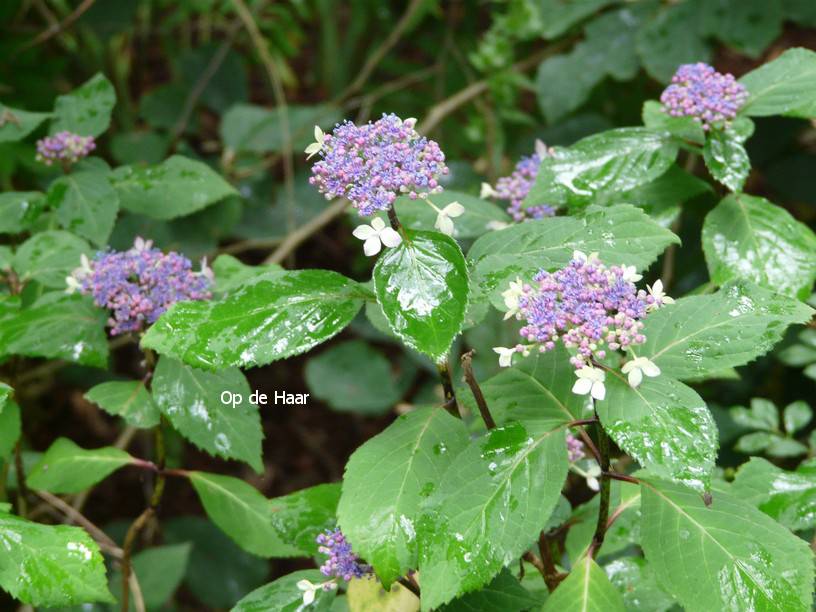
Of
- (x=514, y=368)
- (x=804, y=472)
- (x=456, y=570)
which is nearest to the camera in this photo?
(x=456, y=570)

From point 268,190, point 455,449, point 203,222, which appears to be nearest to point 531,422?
point 455,449

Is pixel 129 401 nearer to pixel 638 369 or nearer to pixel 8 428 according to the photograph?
pixel 8 428

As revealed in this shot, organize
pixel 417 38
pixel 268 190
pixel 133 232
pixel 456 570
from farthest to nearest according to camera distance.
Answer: pixel 417 38, pixel 268 190, pixel 133 232, pixel 456 570

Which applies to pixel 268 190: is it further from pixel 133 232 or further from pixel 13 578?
pixel 13 578

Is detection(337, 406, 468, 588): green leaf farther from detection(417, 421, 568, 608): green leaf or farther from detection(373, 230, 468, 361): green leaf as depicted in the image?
detection(373, 230, 468, 361): green leaf

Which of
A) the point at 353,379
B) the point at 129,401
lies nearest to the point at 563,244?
the point at 129,401

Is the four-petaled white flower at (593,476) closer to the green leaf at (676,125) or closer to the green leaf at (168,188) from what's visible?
the green leaf at (676,125)

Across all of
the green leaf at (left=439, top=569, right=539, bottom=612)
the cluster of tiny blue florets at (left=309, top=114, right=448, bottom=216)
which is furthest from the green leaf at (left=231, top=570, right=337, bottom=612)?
the cluster of tiny blue florets at (left=309, top=114, right=448, bottom=216)

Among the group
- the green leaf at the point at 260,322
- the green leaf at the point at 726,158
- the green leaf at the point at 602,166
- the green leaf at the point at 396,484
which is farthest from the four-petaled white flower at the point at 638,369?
the green leaf at the point at 726,158
